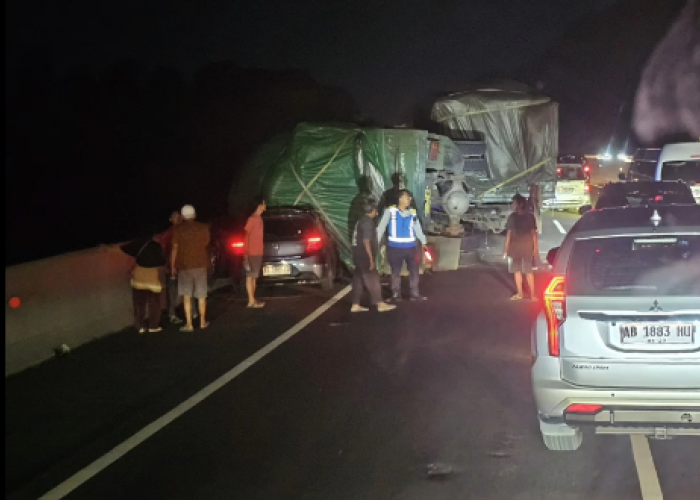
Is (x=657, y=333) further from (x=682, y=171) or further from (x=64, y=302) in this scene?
(x=682, y=171)

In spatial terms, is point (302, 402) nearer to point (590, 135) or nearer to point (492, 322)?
point (492, 322)

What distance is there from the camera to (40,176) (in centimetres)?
3588

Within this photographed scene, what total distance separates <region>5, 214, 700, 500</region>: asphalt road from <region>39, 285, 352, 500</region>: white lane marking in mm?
24

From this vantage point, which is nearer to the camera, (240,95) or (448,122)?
(448,122)

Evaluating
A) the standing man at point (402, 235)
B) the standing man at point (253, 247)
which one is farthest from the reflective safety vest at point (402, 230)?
the standing man at point (253, 247)

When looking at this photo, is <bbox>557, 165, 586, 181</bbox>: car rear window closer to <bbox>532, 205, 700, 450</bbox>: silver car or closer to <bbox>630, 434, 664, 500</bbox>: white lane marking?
<bbox>630, 434, 664, 500</bbox>: white lane marking

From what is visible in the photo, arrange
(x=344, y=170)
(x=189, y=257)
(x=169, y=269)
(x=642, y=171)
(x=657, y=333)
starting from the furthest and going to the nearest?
(x=642, y=171) < (x=344, y=170) < (x=169, y=269) < (x=189, y=257) < (x=657, y=333)

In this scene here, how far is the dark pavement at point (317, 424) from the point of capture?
662 centimetres

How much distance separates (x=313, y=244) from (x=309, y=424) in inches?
334

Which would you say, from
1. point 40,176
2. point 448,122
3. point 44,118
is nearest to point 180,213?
point 448,122

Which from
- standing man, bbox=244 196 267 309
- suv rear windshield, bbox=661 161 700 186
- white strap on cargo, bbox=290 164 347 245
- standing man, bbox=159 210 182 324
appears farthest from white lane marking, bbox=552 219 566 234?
standing man, bbox=159 210 182 324

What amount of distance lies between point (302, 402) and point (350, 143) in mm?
11707

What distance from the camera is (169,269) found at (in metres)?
14.4

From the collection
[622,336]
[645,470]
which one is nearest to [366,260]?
[645,470]
